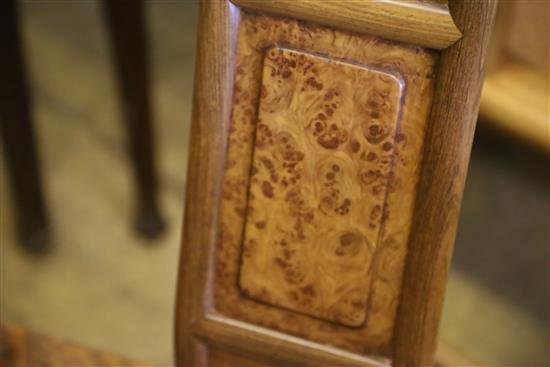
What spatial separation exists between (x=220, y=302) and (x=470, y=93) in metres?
0.29

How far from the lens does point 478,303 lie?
1600 millimetres

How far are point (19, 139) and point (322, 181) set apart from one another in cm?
88

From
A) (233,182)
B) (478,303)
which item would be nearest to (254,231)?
(233,182)

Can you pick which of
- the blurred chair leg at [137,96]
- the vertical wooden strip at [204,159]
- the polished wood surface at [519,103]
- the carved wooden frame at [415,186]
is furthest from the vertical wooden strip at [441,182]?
the blurred chair leg at [137,96]

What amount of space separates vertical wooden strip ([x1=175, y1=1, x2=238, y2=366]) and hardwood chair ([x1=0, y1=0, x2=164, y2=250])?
0.69m

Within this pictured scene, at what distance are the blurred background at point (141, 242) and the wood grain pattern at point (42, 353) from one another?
62 centimetres

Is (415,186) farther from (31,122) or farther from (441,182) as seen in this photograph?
(31,122)

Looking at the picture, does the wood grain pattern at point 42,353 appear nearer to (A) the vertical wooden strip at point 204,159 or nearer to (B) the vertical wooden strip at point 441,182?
(A) the vertical wooden strip at point 204,159

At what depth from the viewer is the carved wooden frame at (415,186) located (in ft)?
2.06

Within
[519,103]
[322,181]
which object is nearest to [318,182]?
[322,181]

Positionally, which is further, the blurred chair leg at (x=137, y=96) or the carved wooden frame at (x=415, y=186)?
the blurred chair leg at (x=137, y=96)

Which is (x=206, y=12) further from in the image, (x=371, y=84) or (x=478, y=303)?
(x=478, y=303)

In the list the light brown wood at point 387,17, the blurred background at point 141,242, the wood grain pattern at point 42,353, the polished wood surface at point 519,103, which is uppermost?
the light brown wood at point 387,17

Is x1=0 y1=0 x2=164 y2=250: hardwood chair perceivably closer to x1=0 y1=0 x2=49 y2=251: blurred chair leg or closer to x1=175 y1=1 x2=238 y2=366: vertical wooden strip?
x1=0 y1=0 x2=49 y2=251: blurred chair leg
